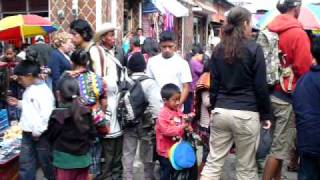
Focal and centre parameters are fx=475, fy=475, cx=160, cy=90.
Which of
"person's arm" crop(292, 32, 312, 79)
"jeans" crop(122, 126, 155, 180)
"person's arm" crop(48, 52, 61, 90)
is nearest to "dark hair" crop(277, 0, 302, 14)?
"person's arm" crop(292, 32, 312, 79)

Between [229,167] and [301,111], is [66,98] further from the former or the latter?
[229,167]

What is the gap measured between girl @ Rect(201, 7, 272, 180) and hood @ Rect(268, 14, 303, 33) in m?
0.73

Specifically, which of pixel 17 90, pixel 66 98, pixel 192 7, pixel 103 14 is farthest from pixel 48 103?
pixel 192 7

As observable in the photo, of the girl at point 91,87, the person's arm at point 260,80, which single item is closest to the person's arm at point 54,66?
the girl at point 91,87

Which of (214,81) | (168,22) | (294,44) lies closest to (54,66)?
(214,81)

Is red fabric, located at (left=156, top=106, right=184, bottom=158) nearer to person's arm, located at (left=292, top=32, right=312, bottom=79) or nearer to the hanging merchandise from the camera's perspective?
person's arm, located at (left=292, top=32, right=312, bottom=79)

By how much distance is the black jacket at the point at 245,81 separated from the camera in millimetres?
4020

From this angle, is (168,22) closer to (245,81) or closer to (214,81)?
(214,81)

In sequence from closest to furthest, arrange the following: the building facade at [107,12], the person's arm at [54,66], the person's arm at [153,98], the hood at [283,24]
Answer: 1. the hood at [283,24]
2. the person's arm at [153,98]
3. the person's arm at [54,66]
4. the building facade at [107,12]

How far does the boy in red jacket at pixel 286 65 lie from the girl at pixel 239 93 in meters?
0.64

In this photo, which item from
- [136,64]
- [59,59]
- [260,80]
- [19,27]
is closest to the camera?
[260,80]

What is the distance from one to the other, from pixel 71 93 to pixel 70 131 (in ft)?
1.12

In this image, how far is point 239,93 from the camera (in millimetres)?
4113

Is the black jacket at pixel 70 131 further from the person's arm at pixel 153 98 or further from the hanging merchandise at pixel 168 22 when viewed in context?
the hanging merchandise at pixel 168 22
